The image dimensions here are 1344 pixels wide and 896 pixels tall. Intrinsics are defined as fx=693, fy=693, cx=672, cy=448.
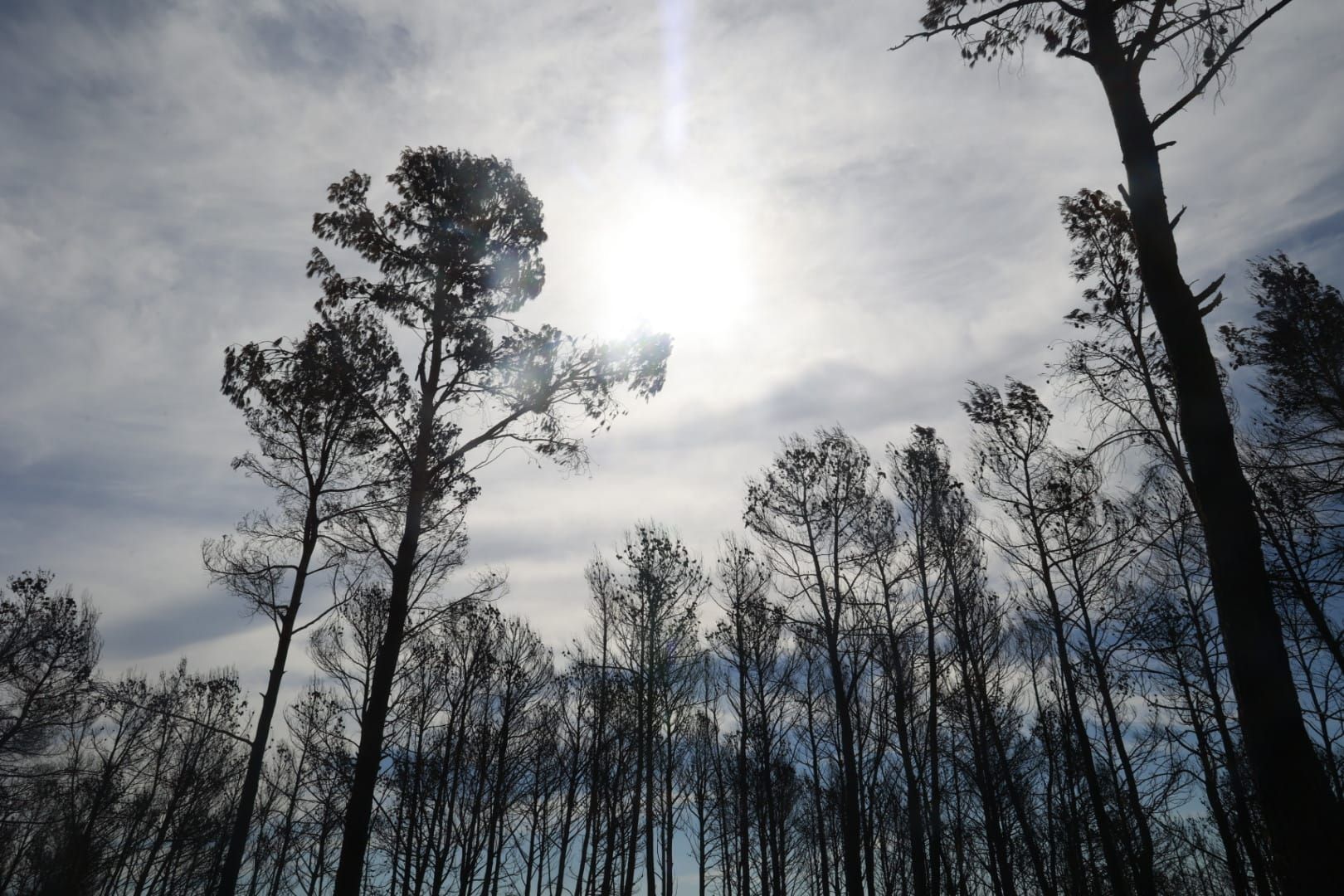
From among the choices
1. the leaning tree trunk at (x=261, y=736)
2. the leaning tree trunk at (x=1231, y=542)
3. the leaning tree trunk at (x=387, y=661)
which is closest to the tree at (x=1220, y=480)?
the leaning tree trunk at (x=1231, y=542)

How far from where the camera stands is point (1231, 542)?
3.88 meters

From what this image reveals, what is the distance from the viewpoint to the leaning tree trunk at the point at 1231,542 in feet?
11.1

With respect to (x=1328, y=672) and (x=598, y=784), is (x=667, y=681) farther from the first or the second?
(x=1328, y=672)

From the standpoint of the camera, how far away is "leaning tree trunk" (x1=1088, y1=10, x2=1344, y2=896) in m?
3.37

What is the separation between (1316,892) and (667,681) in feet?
64.1

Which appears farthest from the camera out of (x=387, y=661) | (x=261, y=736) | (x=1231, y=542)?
(x=261, y=736)

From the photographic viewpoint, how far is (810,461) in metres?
17.5

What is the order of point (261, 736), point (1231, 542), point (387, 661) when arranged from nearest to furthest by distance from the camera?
point (1231, 542) < point (387, 661) < point (261, 736)

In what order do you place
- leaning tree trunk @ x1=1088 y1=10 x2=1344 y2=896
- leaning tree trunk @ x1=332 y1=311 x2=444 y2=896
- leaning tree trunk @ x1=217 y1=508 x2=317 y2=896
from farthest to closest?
leaning tree trunk @ x1=217 y1=508 x2=317 y2=896 → leaning tree trunk @ x1=332 y1=311 x2=444 y2=896 → leaning tree trunk @ x1=1088 y1=10 x2=1344 y2=896

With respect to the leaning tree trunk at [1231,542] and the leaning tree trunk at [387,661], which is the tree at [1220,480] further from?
the leaning tree trunk at [387,661]

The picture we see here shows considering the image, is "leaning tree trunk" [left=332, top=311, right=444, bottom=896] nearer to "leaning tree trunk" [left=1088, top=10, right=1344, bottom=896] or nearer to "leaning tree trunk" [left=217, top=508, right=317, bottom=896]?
"leaning tree trunk" [left=217, top=508, right=317, bottom=896]

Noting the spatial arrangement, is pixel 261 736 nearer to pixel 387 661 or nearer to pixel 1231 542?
pixel 387 661

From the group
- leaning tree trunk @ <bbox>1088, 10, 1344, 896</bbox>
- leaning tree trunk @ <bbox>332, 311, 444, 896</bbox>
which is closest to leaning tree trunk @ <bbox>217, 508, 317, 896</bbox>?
leaning tree trunk @ <bbox>332, 311, 444, 896</bbox>

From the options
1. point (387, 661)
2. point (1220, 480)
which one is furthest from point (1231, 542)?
point (387, 661)
